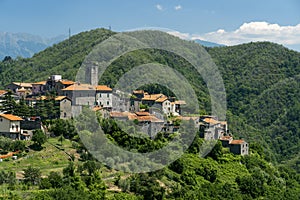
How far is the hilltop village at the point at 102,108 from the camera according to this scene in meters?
29.1

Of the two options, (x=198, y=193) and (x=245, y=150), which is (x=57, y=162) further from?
(x=245, y=150)

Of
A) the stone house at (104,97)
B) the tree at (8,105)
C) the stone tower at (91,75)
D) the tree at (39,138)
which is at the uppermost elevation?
the stone tower at (91,75)

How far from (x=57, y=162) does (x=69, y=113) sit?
8269 mm

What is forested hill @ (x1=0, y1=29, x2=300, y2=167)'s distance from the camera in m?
67.2

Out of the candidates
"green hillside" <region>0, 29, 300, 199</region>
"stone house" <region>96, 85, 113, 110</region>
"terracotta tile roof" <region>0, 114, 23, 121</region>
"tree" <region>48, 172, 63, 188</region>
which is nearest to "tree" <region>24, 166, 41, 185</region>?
"tree" <region>48, 172, 63, 188</region>

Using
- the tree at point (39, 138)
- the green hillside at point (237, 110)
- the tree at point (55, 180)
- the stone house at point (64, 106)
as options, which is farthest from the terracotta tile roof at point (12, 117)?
the green hillside at point (237, 110)

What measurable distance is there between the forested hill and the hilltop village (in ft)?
55.4

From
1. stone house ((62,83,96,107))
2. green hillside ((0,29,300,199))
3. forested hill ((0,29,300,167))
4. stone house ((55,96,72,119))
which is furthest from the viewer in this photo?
forested hill ((0,29,300,167))

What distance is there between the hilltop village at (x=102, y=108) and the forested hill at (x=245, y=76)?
1687cm

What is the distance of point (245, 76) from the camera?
98.6 meters

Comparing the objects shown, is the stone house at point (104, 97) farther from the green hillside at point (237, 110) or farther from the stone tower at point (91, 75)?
the green hillside at point (237, 110)

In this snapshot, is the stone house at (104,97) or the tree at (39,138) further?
the stone house at (104,97)

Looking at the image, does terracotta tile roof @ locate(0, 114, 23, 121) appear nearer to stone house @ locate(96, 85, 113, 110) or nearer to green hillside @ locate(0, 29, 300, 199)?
green hillside @ locate(0, 29, 300, 199)

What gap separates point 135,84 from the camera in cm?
5478
